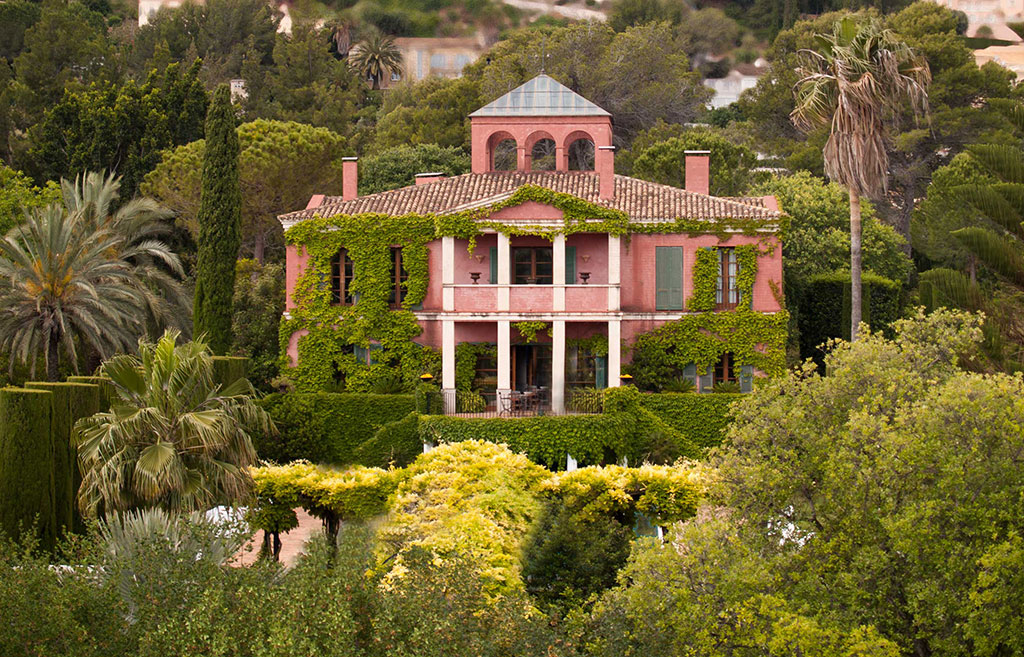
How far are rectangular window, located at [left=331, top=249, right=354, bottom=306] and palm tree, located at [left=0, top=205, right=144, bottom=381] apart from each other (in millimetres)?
5154

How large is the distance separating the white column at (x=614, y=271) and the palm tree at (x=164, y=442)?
14516mm

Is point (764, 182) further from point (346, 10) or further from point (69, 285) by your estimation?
point (346, 10)

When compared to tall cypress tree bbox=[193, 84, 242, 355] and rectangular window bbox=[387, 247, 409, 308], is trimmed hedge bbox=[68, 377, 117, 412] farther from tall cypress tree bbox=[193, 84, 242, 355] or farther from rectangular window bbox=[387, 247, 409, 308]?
rectangular window bbox=[387, 247, 409, 308]

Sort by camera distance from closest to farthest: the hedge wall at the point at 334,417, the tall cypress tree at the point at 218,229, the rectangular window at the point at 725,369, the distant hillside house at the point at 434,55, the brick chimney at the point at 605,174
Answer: the hedge wall at the point at 334,417, the rectangular window at the point at 725,369, the tall cypress tree at the point at 218,229, the brick chimney at the point at 605,174, the distant hillside house at the point at 434,55

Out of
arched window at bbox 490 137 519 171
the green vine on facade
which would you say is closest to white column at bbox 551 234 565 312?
the green vine on facade

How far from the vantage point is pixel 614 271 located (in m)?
39.4

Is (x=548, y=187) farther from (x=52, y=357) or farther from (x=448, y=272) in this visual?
(x=52, y=357)

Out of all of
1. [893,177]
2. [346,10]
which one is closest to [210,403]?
[893,177]

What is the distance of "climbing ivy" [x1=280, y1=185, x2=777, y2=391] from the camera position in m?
39.8

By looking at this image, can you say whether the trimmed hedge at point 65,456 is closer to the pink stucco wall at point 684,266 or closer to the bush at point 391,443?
the bush at point 391,443

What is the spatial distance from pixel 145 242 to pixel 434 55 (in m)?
92.6

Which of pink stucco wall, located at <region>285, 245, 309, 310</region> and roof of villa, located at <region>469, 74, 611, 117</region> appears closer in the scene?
pink stucco wall, located at <region>285, 245, 309, 310</region>

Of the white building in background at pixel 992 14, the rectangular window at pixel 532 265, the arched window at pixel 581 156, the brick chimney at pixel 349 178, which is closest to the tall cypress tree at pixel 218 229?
the brick chimney at pixel 349 178

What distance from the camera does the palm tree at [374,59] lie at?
114 meters
